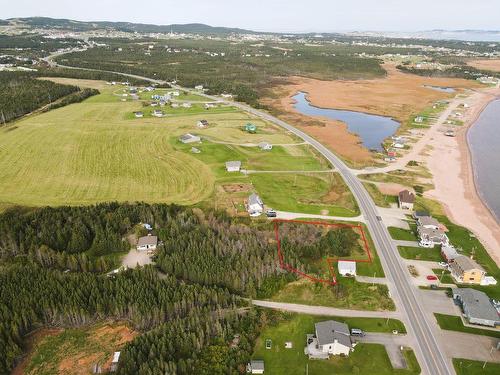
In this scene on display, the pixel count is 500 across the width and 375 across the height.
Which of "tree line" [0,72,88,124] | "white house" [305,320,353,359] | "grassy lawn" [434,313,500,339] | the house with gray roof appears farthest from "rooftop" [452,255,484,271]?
"tree line" [0,72,88,124]

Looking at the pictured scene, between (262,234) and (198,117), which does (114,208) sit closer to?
(262,234)

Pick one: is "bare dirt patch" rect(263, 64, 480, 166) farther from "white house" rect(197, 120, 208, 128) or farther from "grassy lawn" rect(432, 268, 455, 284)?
"grassy lawn" rect(432, 268, 455, 284)

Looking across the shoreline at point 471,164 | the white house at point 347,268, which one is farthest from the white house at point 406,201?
the white house at point 347,268

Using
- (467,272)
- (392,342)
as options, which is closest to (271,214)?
(392,342)

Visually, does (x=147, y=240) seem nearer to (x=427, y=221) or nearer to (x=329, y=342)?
(x=329, y=342)

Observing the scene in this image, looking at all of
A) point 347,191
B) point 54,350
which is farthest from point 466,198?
point 54,350

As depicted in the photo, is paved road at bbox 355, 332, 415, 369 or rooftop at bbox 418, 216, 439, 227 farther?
rooftop at bbox 418, 216, 439, 227
